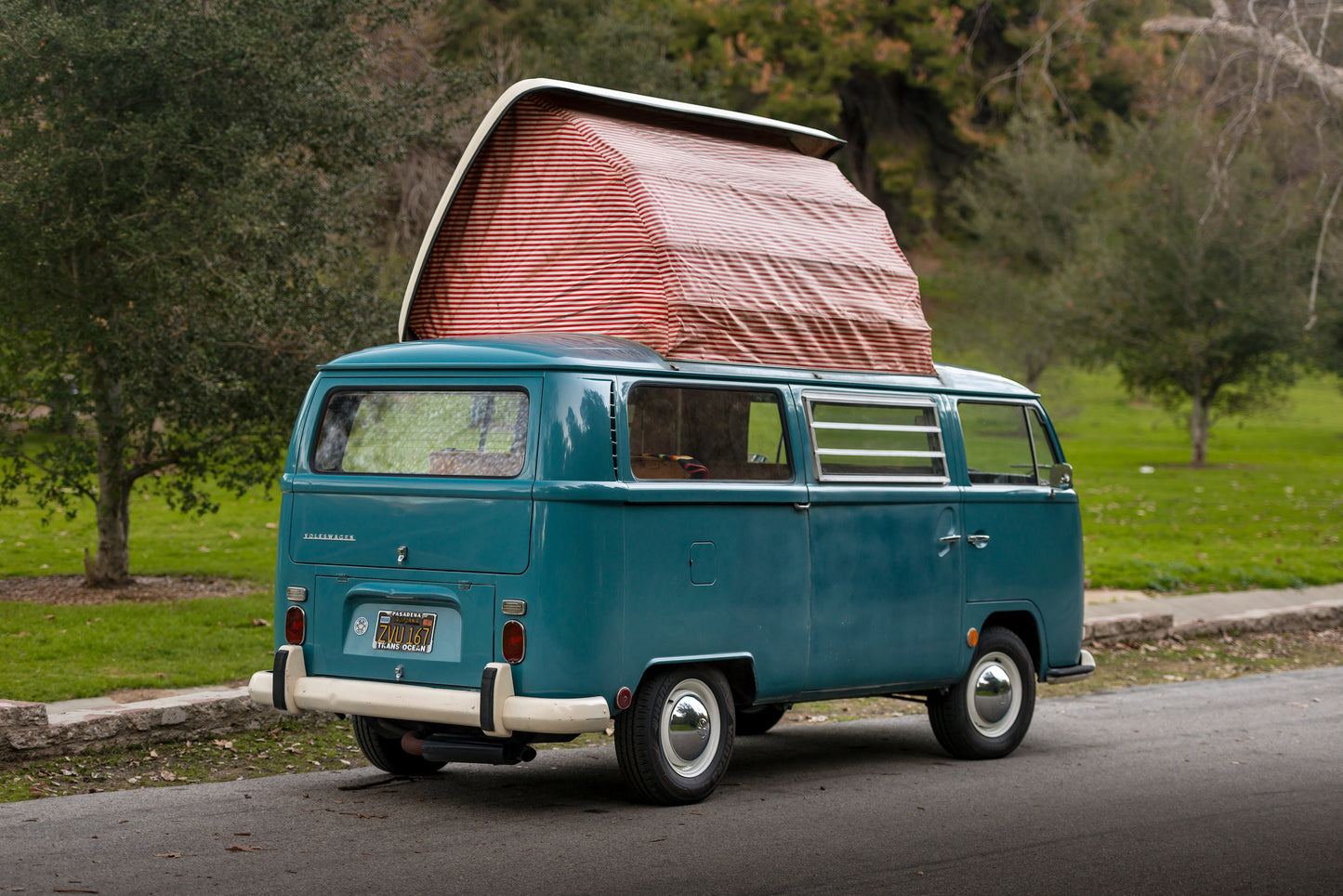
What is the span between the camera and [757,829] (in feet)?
22.2

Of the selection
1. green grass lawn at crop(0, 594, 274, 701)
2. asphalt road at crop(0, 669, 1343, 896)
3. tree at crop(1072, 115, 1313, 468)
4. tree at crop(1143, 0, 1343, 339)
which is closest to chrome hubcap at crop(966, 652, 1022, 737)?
asphalt road at crop(0, 669, 1343, 896)

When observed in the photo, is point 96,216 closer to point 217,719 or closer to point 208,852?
point 217,719

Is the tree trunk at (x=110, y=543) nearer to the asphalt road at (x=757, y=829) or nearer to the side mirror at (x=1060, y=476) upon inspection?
the asphalt road at (x=757, y=829)

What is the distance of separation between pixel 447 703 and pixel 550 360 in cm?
155

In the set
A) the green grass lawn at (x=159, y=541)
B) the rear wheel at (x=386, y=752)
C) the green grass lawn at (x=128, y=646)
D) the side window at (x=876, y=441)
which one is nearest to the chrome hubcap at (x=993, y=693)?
the side window at (x=876, y=441)

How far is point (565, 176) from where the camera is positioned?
802 centimetres

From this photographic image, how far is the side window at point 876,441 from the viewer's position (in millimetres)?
7836

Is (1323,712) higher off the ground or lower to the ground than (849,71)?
lower

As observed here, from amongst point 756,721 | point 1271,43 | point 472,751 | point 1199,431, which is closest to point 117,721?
point 472,751

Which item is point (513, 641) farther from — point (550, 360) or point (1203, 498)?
point (1203, 498)

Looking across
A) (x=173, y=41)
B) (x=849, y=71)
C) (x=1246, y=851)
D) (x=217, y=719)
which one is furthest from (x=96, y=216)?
(x=849, y=71)

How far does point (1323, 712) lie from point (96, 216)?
9.46m

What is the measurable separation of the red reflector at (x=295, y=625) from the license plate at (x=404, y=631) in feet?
1.39

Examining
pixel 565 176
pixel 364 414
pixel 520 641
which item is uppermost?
pixel 565 176
